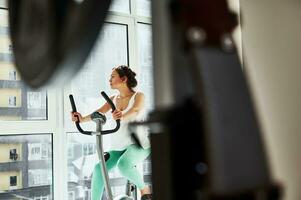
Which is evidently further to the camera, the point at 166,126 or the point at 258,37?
the point at 258,37

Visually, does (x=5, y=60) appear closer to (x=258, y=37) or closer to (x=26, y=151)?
(x=26, y=151)

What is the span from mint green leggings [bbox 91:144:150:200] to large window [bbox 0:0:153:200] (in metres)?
0.13

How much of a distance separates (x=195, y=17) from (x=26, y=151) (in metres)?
3.46

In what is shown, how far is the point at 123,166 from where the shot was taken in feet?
11.5

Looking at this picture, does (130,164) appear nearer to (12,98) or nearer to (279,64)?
(12,98)

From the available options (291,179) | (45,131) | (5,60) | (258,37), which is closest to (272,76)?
(258,37)

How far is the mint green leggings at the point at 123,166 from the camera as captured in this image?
135 inches

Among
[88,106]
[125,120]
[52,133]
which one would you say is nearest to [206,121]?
[125,120]

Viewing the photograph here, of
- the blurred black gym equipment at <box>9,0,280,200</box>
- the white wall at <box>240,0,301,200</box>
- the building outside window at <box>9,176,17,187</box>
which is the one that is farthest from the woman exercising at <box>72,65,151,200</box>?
the blurred black gym equipment at <box>9,0,280,200</box>

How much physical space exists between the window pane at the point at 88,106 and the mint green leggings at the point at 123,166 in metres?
0.50

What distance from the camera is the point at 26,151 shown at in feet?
12.3

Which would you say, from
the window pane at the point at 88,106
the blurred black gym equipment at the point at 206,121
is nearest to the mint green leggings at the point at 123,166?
the window pane at the point at 88,106

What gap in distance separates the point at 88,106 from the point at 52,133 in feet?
1.53

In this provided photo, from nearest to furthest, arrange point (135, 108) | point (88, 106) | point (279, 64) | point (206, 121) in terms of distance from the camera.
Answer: point (206, 121)
point (279, 64)
point (135, 108)
point (88, 106)
